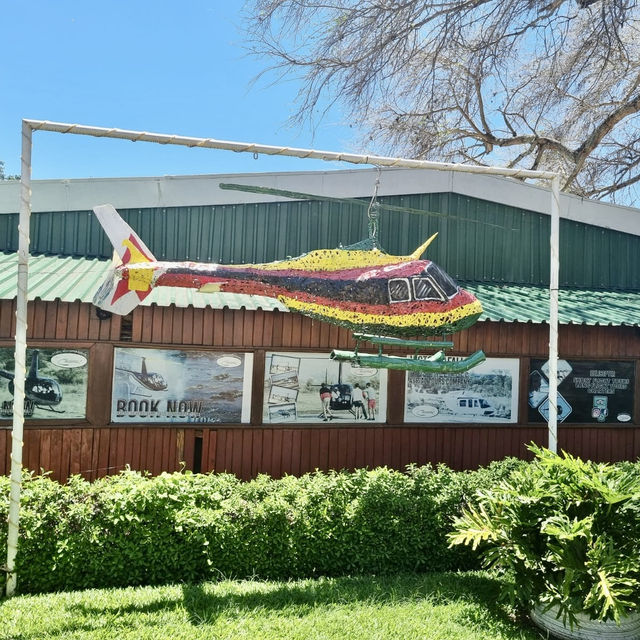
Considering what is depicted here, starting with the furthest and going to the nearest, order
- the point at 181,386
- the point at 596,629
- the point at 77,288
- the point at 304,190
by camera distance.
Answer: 1. the point at 304,190
2. the point at 181,386
3. the point at 77,288
4. the point at 596,629

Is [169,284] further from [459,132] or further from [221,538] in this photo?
[459,132]

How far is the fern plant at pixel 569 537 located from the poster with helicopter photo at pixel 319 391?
2978mm

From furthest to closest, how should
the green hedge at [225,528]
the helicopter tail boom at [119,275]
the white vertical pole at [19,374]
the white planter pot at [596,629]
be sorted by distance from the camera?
the helicopter tail boom at [119,275] < the green hedge at [225,528] < the white vertical pole at [19,374] < the white planter pot at [596,629]

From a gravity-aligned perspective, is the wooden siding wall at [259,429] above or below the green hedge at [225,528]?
above

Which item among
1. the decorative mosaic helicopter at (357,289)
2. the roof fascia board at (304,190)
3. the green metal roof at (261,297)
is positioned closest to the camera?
the decorative mosaic helicopter at (357,289)

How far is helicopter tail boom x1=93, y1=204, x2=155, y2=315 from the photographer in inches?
187

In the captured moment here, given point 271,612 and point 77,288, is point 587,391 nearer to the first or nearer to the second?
point 271,612

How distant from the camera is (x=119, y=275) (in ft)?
15.6

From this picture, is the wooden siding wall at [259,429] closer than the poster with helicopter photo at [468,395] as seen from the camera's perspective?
Yes

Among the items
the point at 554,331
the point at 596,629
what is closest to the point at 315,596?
the point at 596,629

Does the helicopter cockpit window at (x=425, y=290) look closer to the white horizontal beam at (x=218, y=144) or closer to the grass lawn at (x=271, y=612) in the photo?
the white horizontal beam at (x=218, y=144)

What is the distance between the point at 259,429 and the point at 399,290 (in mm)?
3107

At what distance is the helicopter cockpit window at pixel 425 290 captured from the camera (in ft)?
17.1

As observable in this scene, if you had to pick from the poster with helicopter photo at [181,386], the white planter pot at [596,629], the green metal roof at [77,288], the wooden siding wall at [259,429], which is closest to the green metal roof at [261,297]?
the green metal roof at [77,288]
